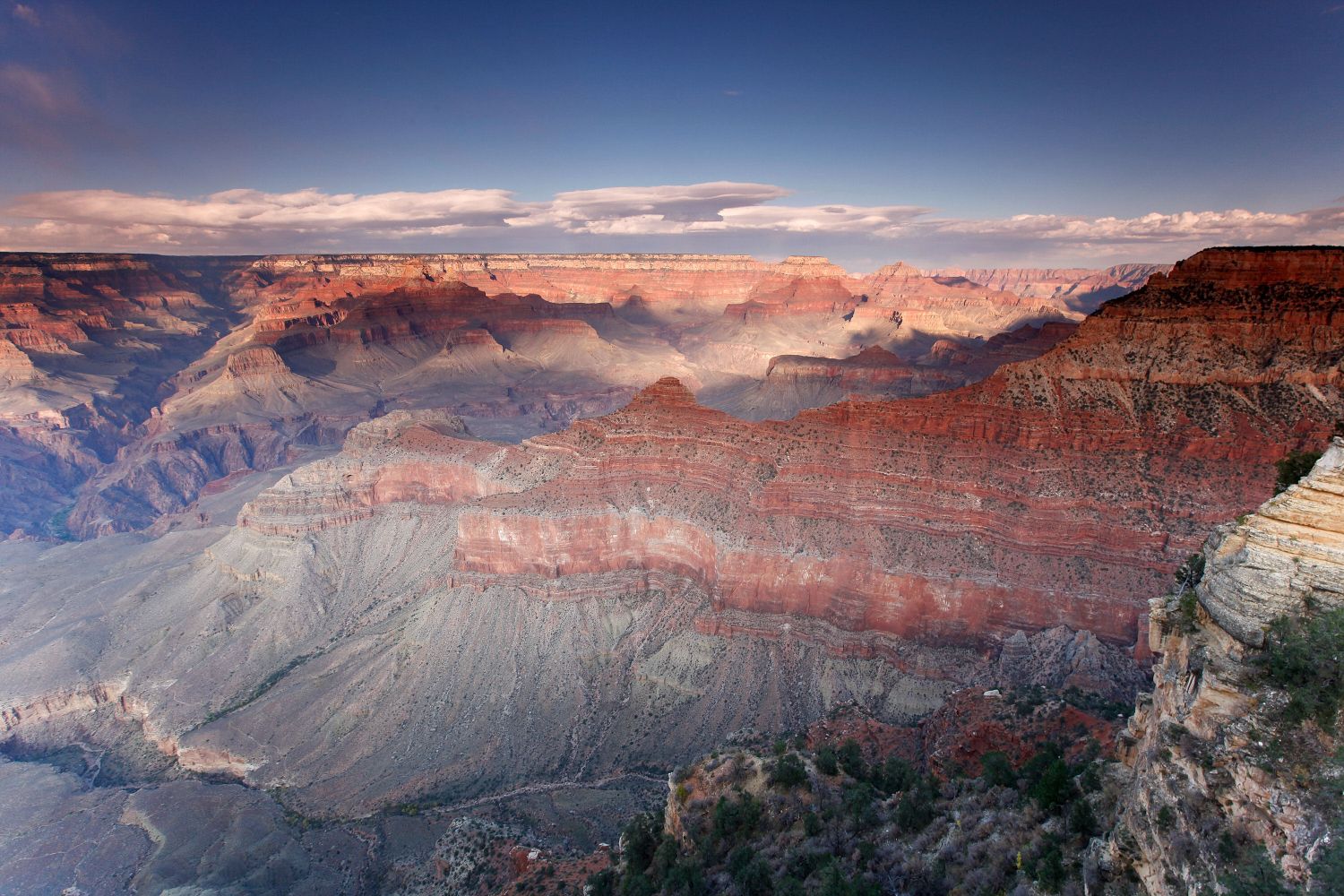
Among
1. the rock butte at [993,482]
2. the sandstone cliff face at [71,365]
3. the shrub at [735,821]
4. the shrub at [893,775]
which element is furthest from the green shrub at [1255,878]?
the sandstone cliff face at [71,365]

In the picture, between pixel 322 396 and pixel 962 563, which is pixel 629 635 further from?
pixel 322 396

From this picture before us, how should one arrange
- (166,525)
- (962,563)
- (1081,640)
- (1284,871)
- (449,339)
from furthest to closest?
(449,339)
(166,525)
(962,563)
(1081,640)
(1284,871)

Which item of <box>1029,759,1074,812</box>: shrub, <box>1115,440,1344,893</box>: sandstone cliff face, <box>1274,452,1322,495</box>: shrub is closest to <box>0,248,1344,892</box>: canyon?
<box>1029,759,1074,812</box>: shrub

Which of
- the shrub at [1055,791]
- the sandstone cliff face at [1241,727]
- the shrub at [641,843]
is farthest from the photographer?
the shrub at [641,843]

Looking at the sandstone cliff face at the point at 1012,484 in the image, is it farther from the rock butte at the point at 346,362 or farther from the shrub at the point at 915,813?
the rock butte at the point at 346,362

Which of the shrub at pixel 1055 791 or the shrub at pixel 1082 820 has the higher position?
the shrub at pixel 1082 820

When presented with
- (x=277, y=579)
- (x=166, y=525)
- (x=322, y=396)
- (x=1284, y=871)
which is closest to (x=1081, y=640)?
(x=1284, y=871)

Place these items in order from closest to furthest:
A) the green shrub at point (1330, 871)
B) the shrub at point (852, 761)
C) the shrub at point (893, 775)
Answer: the green shrub at point (1330, 871) < the shrub at point (893, 775) < the shrub at point (852, 761)

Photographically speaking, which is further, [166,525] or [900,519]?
[166,525]

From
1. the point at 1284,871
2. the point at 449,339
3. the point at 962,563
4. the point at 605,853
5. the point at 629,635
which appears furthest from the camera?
the point at 449,339

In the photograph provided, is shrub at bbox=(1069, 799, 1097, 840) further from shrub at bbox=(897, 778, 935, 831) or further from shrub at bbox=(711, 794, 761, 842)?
shrub at bbox=(711, 794, 761, 842)
